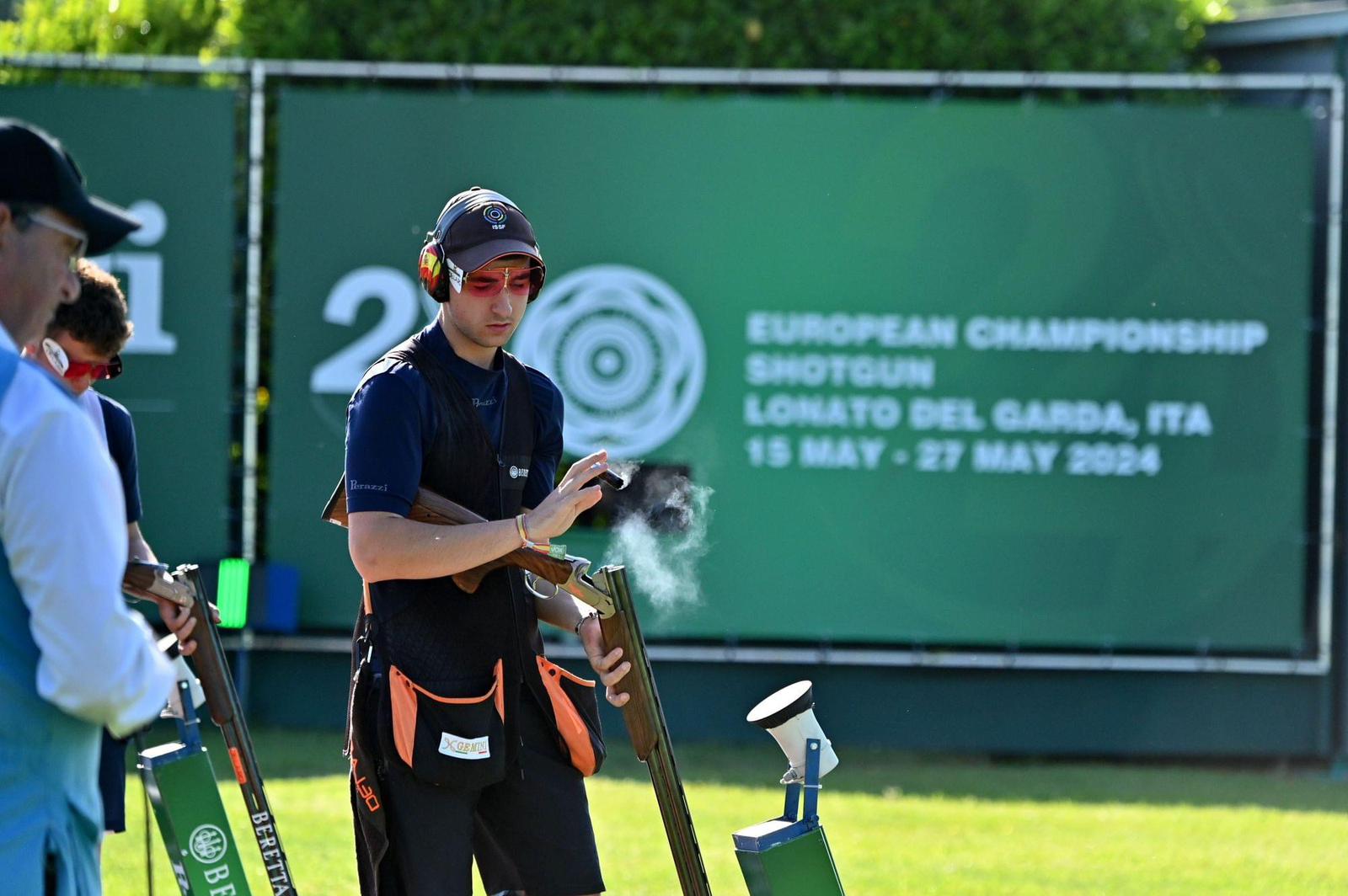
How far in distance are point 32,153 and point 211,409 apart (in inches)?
325

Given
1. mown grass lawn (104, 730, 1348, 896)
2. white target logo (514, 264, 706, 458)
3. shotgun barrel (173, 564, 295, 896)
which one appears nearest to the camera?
shotgun barrel (173, 564, 295, 896)

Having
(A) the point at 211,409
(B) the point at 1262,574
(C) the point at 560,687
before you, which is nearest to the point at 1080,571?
(B) the point at 1262,574

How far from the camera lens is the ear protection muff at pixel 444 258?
13.8ft

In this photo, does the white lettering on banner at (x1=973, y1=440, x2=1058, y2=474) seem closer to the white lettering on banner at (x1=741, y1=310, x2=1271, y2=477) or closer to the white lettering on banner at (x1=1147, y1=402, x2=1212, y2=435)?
the white lettering on banner at (x1=741, y1=310, x2=1271, y2=477)

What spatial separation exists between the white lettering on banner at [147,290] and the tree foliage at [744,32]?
5.23ft

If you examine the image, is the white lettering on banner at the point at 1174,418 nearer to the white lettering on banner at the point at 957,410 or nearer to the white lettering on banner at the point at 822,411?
the white lettering on banner at the point at 957,410

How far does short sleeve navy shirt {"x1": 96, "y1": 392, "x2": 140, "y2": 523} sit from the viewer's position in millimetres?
5246

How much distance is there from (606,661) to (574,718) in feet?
0.88

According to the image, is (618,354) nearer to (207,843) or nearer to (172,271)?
(172,271)

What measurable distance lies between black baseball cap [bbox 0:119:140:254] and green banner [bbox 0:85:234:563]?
26.8ft

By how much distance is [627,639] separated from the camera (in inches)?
161

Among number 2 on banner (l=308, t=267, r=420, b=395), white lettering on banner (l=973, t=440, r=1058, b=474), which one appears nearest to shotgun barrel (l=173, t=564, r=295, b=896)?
number 2 on banner (l=308, t=267, r=420, b=395)

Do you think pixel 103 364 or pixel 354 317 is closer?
pixel 103 364

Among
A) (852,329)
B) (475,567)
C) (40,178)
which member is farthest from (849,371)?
(40,178)
